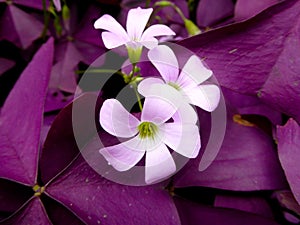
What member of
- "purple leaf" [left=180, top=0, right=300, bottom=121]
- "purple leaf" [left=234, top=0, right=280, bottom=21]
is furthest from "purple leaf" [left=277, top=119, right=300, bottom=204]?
"purple leaf" [left=234, top=0, right=280, bottom=21]

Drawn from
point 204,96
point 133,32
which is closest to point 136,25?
point 133,32

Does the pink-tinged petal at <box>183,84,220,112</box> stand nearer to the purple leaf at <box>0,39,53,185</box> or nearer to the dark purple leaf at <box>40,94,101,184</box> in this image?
the dark purple leaf at <box>40,94,101,184</box>

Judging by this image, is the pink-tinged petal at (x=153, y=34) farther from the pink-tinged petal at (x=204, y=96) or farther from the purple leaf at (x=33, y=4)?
the purple leaf at (x=33, y=4)

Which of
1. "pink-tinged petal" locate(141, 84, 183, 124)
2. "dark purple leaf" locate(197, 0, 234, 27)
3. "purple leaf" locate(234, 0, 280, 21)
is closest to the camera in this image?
"pink-tinged petal" locate(141, 84, 183, 124)

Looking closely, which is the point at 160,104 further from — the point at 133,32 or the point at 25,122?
the point at 25,122

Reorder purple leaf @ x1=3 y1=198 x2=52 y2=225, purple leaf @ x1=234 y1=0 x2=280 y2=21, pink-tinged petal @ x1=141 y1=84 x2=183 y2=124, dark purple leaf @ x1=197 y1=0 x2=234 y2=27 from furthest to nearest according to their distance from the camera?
dark purple leaf @ x1=197 y1=0 x2=234 y2=27 < purple leaf @ x1=234 y1=0 x2=280 y2=21 < purple leaf @ x1=3 y1=198 x2=52 y2=225 < pink-tinged petal @ x1=141 y1=84 x2=183 y2=124

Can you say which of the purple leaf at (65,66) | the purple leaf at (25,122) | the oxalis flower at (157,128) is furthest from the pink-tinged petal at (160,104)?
the purple leaf at (65,66)
